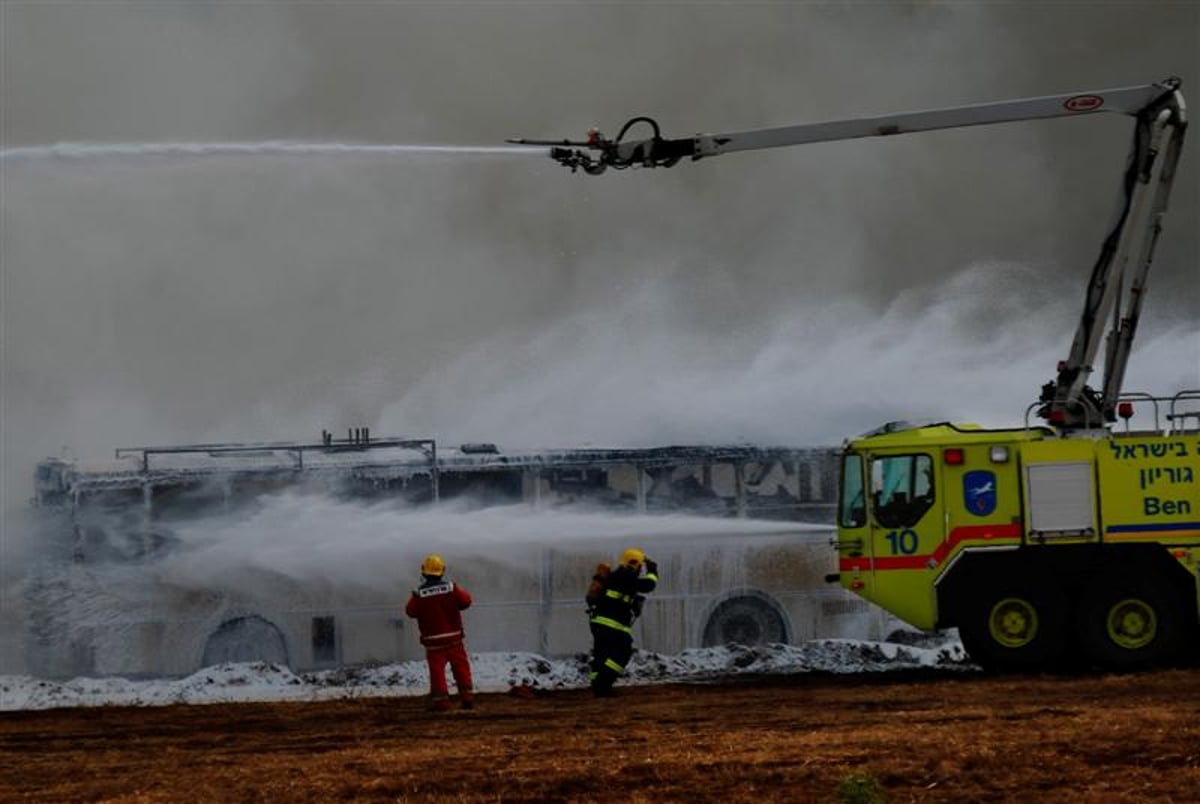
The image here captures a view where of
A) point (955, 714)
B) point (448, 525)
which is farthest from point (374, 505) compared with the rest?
point (955, 714)

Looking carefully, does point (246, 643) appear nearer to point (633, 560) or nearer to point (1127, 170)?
point (633, 560)

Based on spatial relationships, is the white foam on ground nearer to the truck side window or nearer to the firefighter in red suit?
the truck side window

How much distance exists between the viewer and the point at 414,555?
67.0 feet

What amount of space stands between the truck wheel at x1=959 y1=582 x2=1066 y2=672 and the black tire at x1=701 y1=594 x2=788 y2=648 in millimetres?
3772

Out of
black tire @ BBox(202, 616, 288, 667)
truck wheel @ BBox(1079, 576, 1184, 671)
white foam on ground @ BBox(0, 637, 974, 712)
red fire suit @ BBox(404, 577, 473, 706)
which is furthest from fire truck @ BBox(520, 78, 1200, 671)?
black tire @ BBox(202, 616, 288, 667)

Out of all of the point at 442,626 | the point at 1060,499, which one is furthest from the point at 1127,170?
the point at 442,626

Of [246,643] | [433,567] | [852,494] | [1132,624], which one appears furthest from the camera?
[246,643]

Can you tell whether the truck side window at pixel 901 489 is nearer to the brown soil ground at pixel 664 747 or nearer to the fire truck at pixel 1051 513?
the fire truck at pixel 1051 513

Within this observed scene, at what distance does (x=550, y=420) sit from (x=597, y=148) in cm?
753

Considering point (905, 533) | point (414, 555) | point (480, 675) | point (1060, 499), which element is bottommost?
point (480, 675)

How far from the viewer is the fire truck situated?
670 inches

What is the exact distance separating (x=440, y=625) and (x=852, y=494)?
15.5ft

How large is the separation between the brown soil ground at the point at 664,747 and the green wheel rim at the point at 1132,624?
0.54m

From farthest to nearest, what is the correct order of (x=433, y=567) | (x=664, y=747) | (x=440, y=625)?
(x=433, y=567) → (x=440, y=625) → (x=664, y=747)
